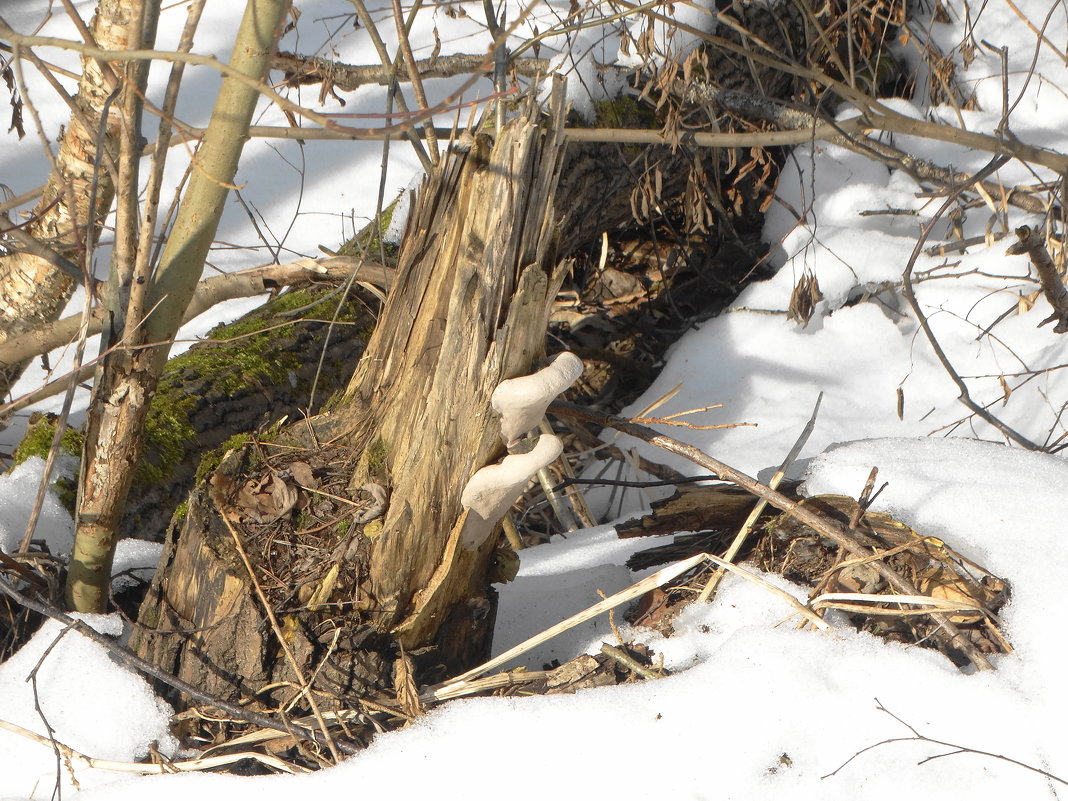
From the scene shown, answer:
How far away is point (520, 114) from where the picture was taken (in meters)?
1.35

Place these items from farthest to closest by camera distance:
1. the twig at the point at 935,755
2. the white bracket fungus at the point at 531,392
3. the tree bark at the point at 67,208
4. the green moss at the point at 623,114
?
the green moss at the point at 623,114 → the tree bark at the point at 67,208 → the white bracket fungus at the point at 531,392 → the twig at the point at 935,755

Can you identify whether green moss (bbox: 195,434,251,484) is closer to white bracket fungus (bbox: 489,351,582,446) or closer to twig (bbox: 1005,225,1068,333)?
white bracket fungus (bbox: 489,351,582,446)

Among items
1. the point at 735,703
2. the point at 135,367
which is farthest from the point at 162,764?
the point at 735,703

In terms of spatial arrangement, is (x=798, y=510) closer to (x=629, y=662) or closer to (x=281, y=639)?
(x=629, y=662)

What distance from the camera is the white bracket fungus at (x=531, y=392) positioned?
1.39 metres

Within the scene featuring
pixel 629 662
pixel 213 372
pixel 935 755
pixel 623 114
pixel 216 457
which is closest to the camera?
pixel 935 755

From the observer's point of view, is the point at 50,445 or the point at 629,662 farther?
the point at 50,445

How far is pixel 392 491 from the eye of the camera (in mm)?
1540

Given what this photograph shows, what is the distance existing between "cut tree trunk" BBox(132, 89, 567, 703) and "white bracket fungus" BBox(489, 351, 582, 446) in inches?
2.2

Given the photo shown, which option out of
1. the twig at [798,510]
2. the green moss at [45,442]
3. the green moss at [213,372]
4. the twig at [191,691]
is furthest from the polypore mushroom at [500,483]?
the green moss at [45,442]

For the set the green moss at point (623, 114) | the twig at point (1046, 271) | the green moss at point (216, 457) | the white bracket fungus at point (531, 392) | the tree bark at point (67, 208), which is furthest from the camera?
the green moss at point (623, 114)

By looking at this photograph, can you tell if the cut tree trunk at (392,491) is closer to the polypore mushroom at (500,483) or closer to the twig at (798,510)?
the polypore mushroom at (500,483)

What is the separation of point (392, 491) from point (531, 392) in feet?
1.23

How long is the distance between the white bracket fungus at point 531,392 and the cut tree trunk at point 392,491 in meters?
0.06
